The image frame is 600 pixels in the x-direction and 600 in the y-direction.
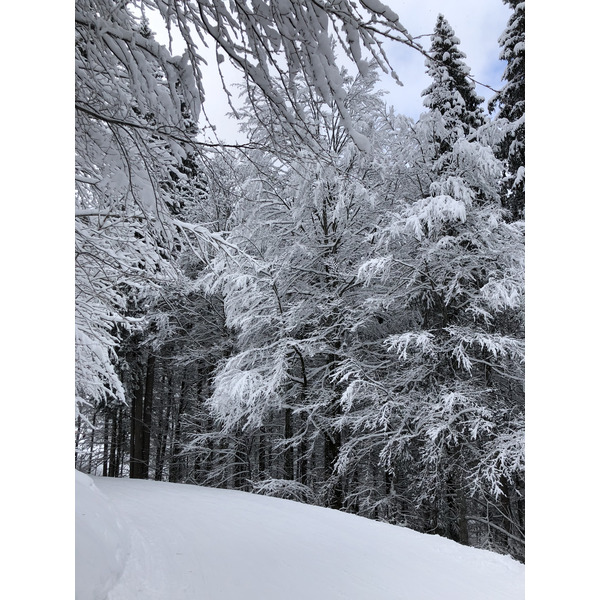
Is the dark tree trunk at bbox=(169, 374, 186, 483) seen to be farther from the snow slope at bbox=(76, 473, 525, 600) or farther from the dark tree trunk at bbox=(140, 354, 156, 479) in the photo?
the snow slope at bbox=(76, 473, 525, 600)

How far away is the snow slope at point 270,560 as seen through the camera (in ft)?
9.86

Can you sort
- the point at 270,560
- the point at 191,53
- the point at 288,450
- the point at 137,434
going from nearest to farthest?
the point at 191,53 < the point at 270,560 < the point at 288,450 < the point at 137,434

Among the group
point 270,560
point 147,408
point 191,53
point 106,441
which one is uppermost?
point 191,53

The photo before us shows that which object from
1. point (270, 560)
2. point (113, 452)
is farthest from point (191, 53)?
point (113, 452)

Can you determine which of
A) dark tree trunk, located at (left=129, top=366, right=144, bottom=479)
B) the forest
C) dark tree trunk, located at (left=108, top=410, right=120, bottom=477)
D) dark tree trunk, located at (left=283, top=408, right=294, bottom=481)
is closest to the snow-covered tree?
the forest

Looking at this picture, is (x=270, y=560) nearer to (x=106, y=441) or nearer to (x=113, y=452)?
(x=106, y=441)

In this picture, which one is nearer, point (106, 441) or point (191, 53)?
point (191, 53)

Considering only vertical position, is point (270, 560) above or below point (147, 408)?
above

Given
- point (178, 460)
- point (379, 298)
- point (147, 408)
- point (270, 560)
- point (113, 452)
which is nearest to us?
point (270, 560)

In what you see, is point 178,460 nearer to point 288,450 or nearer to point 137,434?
point 137,434

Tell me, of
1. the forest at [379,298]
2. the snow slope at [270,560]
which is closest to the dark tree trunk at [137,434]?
the forest at [379,298]

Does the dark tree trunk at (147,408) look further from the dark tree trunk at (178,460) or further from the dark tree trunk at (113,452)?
the dark tree trunk at (113,452)

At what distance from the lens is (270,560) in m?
3.63
